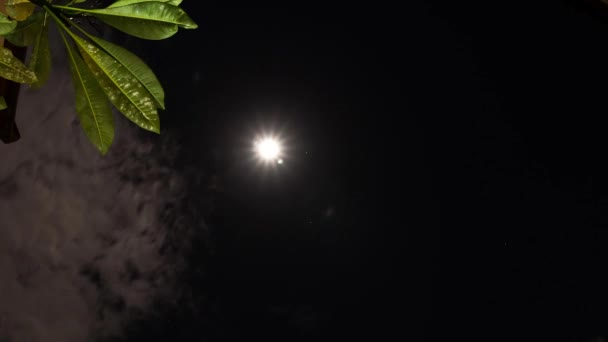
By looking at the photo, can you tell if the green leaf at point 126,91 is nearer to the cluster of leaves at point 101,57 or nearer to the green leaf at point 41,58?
the cluster of leaves at point 101,57

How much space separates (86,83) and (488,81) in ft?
6.44

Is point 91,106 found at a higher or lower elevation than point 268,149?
lower

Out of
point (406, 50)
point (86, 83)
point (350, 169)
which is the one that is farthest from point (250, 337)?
point (406, 50)

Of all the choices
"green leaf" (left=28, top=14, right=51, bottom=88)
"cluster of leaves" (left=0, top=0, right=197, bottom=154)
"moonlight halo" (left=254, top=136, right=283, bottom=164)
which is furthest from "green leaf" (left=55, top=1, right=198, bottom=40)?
"moonlight halo" (left=254, top=136, right=283, bottom=164)

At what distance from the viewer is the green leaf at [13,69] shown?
36.5 inches

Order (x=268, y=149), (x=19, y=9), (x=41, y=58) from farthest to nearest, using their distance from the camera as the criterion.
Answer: (x=268, y=149) → (x=41, y=58) → (x=19, y=9)

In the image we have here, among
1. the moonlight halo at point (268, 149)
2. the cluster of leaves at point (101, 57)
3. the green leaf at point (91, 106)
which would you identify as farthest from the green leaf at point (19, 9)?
the moonlight halo at point (268, 149)

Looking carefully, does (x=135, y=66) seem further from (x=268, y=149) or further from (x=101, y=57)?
(x=268, y=149)

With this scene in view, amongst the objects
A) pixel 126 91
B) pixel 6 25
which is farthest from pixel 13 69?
pixel 126 91

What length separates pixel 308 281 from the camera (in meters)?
2.11

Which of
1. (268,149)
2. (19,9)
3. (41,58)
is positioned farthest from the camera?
(268,149)

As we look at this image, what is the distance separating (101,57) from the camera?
980mm

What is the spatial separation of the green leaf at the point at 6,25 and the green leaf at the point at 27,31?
23 mm

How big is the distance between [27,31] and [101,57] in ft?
0.56
